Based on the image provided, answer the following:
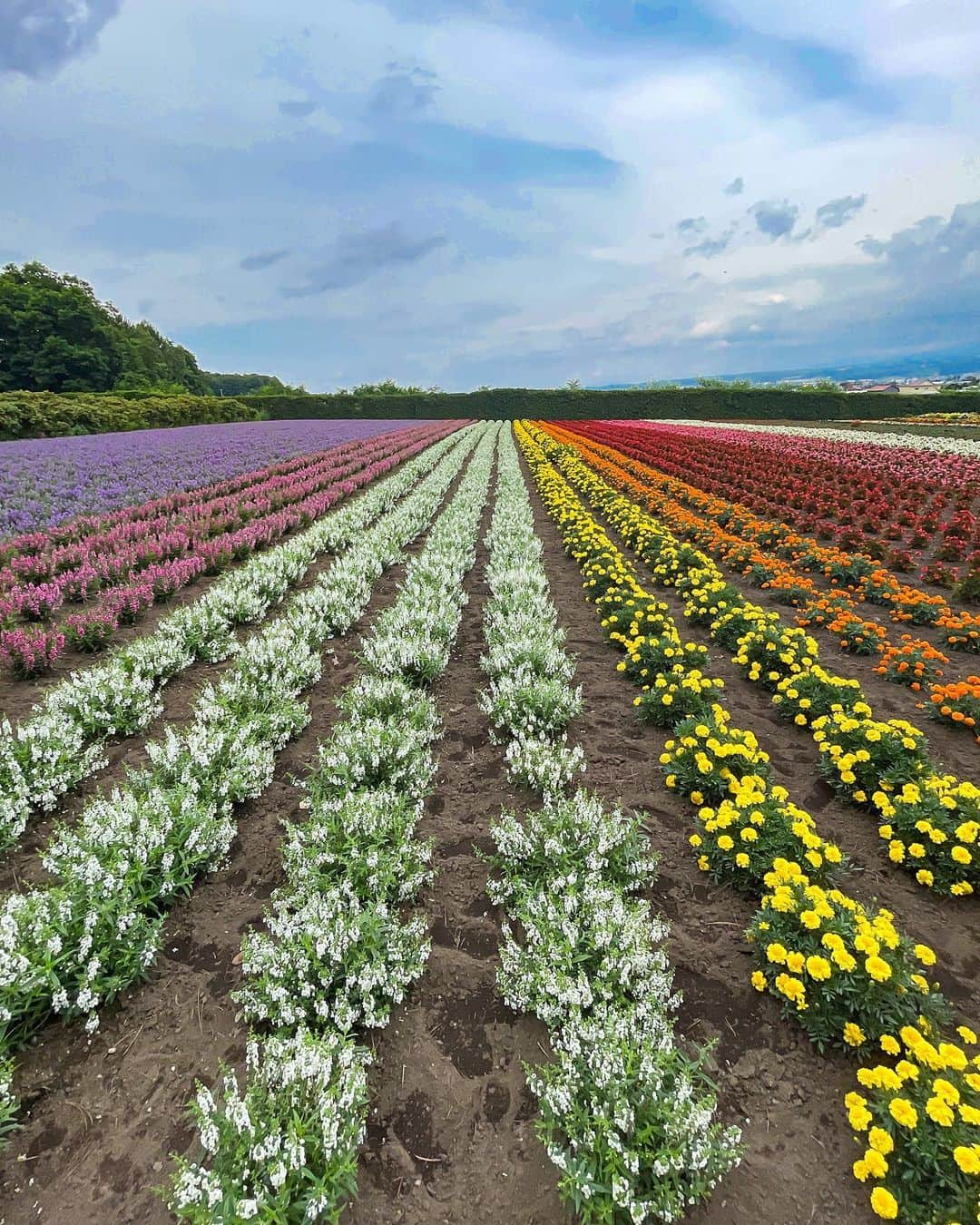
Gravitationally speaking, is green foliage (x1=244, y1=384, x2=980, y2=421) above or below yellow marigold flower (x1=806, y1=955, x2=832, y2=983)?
above

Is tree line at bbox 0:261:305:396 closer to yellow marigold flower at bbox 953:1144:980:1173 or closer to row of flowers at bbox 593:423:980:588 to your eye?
row of flowers at bbox 593:423:980:588

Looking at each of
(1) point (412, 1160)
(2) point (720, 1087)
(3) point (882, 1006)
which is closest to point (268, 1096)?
(1) point (412, 1160)

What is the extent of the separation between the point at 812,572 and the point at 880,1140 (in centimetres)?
948

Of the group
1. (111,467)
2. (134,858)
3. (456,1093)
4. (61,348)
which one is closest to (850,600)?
(456,1093)

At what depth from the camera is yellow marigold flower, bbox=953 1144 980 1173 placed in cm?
187

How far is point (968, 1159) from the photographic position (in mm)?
1897

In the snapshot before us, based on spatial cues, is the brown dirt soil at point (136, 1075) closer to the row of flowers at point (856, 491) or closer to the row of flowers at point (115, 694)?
the row of flowers at point (115, 694)

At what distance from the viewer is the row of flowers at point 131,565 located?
6667 millimetres

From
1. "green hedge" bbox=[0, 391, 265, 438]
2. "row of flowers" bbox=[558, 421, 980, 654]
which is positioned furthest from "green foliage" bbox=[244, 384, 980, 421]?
"row of flowers" bbox=[558, 421, 980, 654]

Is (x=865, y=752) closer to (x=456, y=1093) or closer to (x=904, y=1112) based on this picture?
(x=904, y=1112)

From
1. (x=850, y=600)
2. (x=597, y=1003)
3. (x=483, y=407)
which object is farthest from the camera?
(x=483, y=407)

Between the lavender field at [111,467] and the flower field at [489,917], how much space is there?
6.67m

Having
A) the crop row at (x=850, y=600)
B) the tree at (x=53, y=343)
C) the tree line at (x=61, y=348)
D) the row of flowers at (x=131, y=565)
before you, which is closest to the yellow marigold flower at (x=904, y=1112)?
the crop row at (x=850, y=600)

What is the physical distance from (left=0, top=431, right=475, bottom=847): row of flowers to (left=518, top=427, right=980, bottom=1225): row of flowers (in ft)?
14.9
